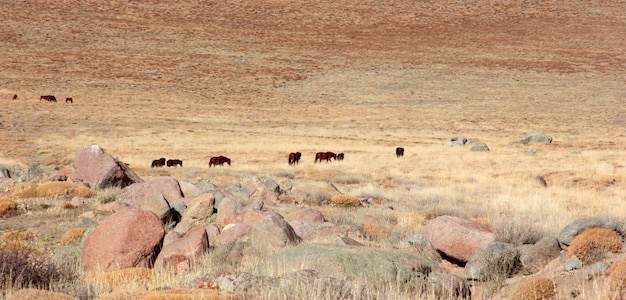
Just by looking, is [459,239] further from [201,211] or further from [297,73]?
[297,73]

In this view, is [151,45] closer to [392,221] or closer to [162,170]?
[162,170]

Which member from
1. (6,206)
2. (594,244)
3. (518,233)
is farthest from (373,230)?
(6,206)

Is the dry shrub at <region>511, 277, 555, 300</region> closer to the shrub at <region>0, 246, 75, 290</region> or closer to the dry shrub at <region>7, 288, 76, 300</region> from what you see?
the dry shrub at <region>7, 288, 76, 300</region>

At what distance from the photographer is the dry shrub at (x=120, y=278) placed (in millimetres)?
6484

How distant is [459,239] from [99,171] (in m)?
9.33

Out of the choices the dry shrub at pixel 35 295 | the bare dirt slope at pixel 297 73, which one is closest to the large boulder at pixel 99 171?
the dry shrub at pixel 35 295

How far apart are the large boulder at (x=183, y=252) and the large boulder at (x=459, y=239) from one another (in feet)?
11.3

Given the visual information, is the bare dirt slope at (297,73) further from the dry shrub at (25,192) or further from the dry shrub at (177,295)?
the dry shrub at (177,295)

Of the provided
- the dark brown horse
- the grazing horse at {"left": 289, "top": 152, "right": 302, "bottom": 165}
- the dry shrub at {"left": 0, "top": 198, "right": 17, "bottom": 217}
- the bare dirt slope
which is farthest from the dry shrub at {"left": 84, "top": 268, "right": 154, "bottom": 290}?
the dark brown horse

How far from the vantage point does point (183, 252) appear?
8141mm

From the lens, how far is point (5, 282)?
5.69 meters

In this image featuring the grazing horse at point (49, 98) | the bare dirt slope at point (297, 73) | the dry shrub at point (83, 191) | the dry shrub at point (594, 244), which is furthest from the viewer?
the grazing horse at point (49, 98)

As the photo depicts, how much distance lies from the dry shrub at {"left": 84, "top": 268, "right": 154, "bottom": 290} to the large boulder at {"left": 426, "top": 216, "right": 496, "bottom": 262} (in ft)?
13.8

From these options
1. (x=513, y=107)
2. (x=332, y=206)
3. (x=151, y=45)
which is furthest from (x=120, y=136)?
(x=151, y=45)
